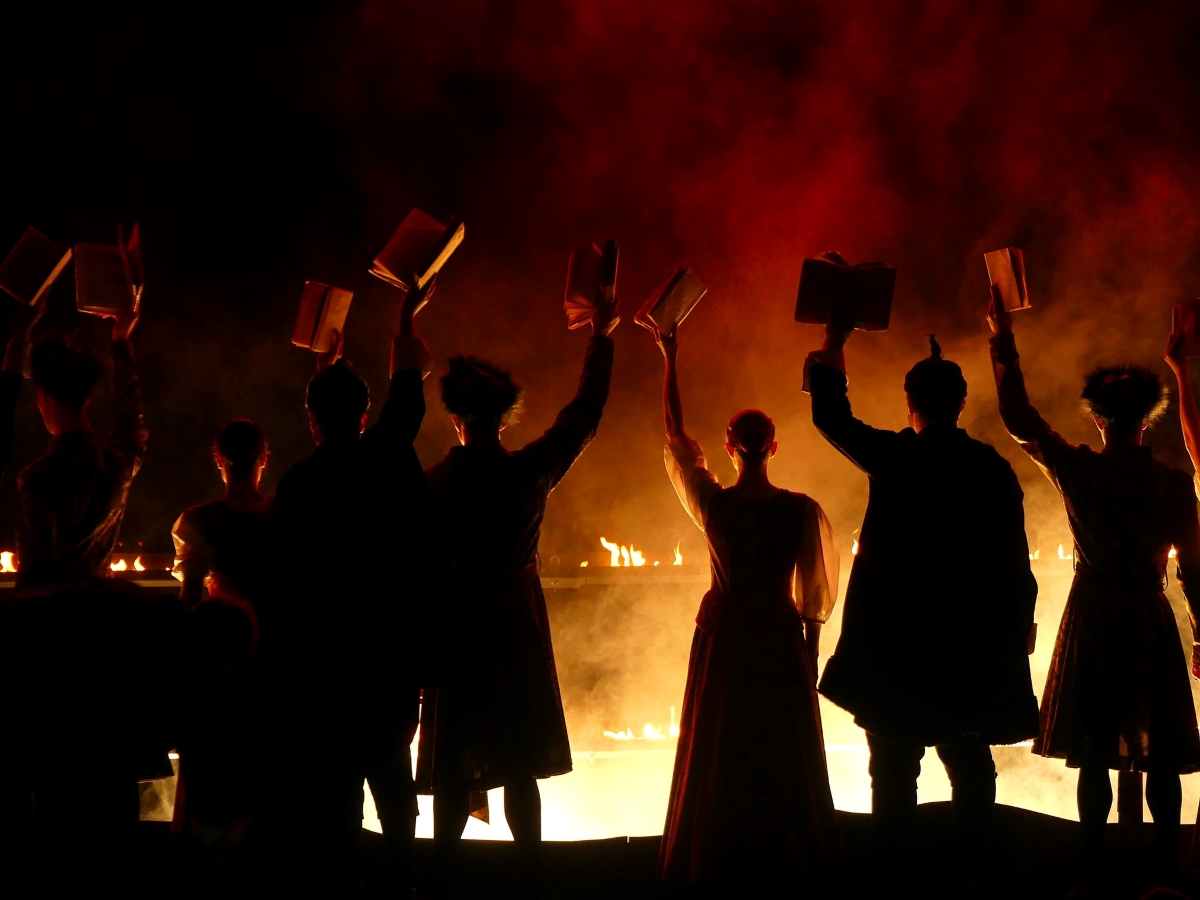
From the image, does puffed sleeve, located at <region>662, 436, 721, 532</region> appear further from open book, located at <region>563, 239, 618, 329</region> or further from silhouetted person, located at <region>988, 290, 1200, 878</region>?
silhouetted person, located at <region>988, 290, 1200, 878</region>

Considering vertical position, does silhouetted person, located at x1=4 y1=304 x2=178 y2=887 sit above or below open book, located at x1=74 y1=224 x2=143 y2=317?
below

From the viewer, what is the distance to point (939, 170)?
5.60m

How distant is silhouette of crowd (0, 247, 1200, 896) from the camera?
214 cm

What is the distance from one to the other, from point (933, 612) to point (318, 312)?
2199 millimetres

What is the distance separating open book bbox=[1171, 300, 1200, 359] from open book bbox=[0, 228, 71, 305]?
12.0 feet

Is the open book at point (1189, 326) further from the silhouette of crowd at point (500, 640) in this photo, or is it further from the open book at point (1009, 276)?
the open book at point (1009, 276)

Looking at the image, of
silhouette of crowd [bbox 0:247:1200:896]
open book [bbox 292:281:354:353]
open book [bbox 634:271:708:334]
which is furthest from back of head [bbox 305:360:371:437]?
open book [bbox 634:271:708:334]

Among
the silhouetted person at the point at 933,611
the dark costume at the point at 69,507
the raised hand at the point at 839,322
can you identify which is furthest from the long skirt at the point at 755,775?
the dark costume at the point at 69,507

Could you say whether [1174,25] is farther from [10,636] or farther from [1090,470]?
[10,636]

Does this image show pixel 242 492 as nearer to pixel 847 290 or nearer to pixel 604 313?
pixel 604 313

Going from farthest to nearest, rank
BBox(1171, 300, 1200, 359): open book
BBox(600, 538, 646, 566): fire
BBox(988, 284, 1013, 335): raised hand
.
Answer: BBox(600, 538, 646, 566): fire
BBox(1171, 300, 1200, 359): open book
BBox(988, 284, 1013, 335): raised hand

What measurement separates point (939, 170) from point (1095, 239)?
1.04 meters

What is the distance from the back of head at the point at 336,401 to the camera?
2297 millimetres

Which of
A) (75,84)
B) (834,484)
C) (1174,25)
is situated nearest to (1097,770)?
(834,484)
